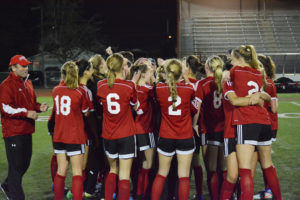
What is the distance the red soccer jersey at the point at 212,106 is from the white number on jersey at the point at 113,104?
1179 mm

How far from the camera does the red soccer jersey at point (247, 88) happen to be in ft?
14.8

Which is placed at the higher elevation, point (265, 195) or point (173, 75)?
point (173, 75)

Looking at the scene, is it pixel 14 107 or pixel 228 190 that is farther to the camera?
pixel 14 107

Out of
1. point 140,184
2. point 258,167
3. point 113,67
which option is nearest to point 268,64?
point 113,67

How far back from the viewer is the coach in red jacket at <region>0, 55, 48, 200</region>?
16.6 ft

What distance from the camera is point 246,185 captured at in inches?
178

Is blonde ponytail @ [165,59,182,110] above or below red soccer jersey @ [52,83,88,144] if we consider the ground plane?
above

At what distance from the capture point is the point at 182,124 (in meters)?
4.70

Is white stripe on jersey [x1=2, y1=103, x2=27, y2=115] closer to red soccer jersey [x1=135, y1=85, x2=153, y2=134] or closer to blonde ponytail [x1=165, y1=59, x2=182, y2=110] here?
red soccer jersey [x1=135, y1=85, x2=153, y2=134]

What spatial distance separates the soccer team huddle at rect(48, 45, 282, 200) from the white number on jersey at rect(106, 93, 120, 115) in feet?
0.04

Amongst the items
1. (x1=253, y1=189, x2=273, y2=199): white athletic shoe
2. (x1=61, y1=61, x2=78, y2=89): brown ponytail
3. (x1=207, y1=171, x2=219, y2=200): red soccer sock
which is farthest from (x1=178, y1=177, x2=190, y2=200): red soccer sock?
(x1=61, y1=61, x2=78, y2=89): brown ponytail

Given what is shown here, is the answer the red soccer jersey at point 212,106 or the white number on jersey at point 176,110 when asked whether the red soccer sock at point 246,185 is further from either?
the white number on jersey at point 176,110

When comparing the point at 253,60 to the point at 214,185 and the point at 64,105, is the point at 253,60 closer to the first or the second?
the point at 214,185

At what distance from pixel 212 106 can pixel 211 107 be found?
0.06 feet
